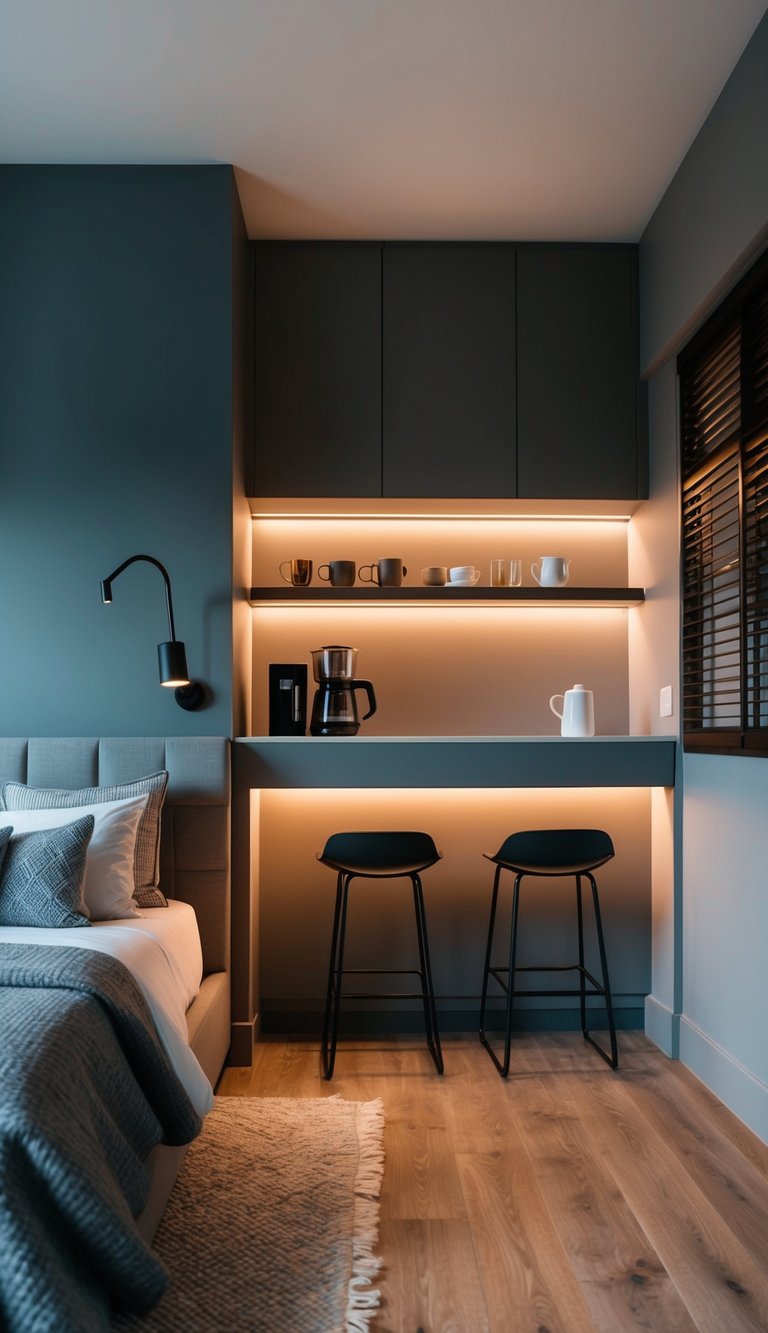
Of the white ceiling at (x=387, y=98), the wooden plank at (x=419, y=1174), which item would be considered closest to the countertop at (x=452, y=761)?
the wooden plank at (x=419, y=1174)

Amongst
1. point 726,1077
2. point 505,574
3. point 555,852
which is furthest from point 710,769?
point 505,574

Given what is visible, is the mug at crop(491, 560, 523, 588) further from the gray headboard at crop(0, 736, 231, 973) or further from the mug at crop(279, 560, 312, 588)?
the gray headboard at crop(0, 736, 231, 973)

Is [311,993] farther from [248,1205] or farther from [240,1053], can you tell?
[248,1205]

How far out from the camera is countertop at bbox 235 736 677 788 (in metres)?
3.25

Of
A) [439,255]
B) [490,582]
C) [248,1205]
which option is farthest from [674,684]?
[248,1205]

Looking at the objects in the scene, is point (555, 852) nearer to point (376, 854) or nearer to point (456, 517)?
point (376, 854)

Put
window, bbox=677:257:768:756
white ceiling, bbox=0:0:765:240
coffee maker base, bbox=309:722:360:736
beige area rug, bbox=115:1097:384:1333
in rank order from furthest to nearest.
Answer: coffee maker base, bbox=309:722:360:736
window, bbox=677:257:768:756
white ceiling, bbox=0:0:765:240
beige area rug, bbox=115:1097:384:1333

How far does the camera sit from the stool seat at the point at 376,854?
123 inches

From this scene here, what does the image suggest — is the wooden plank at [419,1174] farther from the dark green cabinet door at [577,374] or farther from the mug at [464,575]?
the dark green cabinet door at [577,374]

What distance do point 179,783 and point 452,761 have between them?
Result: 91 centimetres

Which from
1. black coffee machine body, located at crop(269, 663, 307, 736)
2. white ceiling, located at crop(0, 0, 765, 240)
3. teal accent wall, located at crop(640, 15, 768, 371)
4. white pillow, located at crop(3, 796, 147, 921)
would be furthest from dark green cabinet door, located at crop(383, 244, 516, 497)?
white pillow, located at crop(3, 796, 147, 921)

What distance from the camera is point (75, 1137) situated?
151 cm

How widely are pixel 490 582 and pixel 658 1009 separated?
1690 mm

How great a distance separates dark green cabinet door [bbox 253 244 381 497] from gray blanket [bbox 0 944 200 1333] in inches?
84.5
